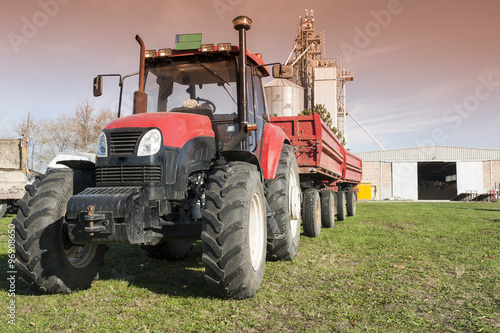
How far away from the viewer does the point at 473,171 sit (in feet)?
136

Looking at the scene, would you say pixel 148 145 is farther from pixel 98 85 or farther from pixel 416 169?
pixel 416 169

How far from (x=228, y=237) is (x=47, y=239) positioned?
1.76 m

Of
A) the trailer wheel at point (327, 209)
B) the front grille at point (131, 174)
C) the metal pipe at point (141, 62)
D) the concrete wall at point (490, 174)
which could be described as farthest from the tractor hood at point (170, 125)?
the concrete wall at point (490, 174)

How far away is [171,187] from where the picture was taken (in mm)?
4211

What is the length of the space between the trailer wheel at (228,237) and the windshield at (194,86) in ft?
4.51

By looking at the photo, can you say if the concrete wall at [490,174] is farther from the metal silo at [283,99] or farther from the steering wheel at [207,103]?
the steering wheel at [207,103]

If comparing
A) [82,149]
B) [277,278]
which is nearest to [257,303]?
[277,278]

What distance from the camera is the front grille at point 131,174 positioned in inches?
162

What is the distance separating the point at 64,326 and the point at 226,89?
310 centimetres

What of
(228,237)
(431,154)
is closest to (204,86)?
(228,237)

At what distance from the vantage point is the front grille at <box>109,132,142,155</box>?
164 inches

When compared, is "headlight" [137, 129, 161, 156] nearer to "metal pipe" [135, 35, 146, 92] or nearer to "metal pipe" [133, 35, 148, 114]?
"metal pipe" [133, 35, 148, 114]

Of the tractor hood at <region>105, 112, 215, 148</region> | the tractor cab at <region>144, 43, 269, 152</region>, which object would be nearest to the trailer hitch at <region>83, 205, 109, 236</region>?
the tractor hood at <region>105, 112, 215, 148</region>

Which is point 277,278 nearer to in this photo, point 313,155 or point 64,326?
point 64,326
